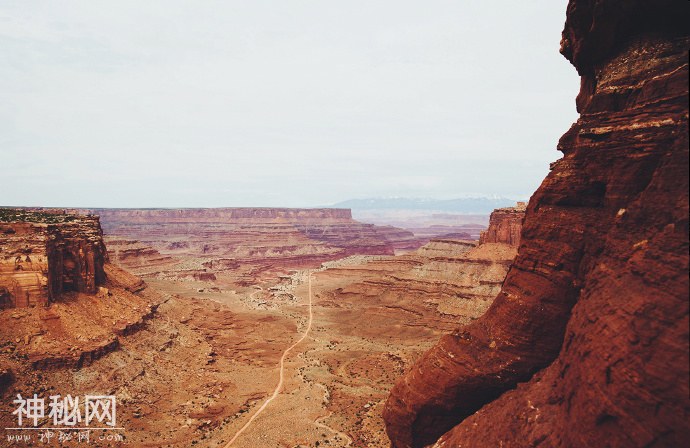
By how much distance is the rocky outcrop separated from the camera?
2803 inches

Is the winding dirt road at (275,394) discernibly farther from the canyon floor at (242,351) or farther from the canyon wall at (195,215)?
the canyon wall at (195,215)

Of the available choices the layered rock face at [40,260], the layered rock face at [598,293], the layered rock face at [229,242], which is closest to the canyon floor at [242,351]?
the layered rock face at [40,260]

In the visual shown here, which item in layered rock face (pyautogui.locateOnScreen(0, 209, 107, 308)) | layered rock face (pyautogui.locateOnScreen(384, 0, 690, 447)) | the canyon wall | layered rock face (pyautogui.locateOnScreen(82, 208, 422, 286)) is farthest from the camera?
the canyon wall

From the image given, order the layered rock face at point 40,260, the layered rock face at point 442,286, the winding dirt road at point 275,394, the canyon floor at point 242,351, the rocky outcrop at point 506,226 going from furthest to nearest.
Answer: the rocky outcrop at point 506,226 < the layered rock face at point 442,286 < the layered rock face at point 40,260 < the canyon floor at point 242,351 < the winding dirt road at point 275,394

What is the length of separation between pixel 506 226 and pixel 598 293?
6587 cm

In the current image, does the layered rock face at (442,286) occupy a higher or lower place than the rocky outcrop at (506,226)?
lower

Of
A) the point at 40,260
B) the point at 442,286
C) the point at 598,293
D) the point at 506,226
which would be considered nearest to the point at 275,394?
the point at 40,260

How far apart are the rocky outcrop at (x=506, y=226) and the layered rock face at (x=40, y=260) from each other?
63836mm

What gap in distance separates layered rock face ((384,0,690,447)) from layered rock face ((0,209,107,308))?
29858 millimetres

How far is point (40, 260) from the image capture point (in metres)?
31.5

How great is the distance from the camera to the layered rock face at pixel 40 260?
30406 millimetres

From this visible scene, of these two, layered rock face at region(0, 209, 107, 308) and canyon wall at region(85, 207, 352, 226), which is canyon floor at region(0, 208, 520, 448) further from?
canyon wall at region(85, 207, 352, 226)

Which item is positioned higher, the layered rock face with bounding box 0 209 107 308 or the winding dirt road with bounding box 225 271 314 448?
the layered rock face with bounding box 0 209 107 308

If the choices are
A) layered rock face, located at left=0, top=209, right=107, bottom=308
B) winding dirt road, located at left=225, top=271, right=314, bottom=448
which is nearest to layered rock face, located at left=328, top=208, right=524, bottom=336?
winding dirt road, located at left=225, top=271, right=314, bottom=448
